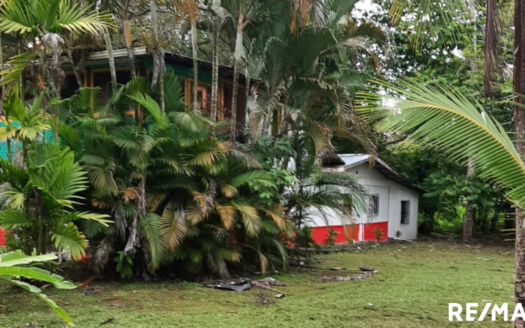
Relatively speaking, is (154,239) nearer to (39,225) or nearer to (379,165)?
(39,225)

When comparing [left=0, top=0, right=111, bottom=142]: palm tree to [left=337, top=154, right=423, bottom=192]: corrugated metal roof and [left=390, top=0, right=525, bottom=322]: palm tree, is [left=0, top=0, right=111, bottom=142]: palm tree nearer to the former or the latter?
[left=390, top=0, right=525, bottom=322]: palm tree

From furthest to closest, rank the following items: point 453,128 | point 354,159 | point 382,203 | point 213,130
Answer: point 382,203, point 354,159, point 213,130, point 453,128

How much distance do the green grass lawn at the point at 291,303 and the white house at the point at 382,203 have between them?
576 centimetres

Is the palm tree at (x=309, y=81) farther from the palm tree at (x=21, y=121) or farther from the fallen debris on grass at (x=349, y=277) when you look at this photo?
the palm tree at (x=21, y=121)

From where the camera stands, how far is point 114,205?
8.57 metres

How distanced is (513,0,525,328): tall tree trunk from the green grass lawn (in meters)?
1.33

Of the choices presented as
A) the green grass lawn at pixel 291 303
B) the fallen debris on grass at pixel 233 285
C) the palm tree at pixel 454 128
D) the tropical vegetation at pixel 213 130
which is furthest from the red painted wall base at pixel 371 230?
the palm tree at pixel 454 128

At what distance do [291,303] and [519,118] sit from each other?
153 inches

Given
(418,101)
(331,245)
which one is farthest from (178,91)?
(331,245)

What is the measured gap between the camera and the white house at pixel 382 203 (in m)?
16.7

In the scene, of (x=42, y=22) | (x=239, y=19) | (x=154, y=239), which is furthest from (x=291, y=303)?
(x=239, y=19)

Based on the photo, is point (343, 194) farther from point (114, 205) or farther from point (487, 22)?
point (487, 22)

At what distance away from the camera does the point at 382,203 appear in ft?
62.6

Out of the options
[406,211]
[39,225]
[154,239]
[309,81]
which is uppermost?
[309,81]
